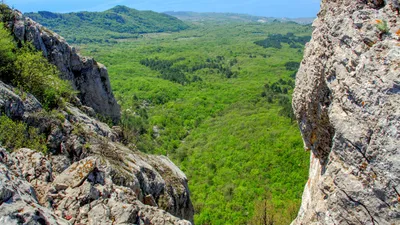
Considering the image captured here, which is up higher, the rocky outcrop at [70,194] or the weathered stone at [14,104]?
the weathered stone at [14,104]

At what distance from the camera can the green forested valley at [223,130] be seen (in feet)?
144

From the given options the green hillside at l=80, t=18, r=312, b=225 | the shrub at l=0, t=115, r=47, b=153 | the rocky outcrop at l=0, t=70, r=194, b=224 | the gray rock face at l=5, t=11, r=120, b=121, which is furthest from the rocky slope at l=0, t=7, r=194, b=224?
the green hillside at l=80, t=18, r=312, b=225

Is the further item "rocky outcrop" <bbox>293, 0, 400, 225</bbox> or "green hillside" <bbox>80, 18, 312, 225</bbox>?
"green hillside" <bbox>80, 18, 312, 225</bbox>

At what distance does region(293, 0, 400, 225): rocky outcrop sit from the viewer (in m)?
8.18

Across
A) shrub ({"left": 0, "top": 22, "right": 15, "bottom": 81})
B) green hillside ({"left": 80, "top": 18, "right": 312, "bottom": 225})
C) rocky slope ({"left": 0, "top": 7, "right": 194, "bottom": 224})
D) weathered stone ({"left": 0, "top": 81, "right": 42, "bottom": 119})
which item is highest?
shrub ({"left": 0, "top": 22, "right": 15, "bottom": 81})

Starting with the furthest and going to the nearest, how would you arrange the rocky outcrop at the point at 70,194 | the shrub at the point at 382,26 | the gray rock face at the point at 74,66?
the gray rock face at the point at 74,66 → the rocky outcrop at the point at 70,194 → the shrub at the point at 382,26

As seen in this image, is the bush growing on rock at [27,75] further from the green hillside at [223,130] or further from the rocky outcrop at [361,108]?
the rocky outcrop at [361,108]

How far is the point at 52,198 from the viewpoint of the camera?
1102 centimetres

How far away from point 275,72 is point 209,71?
28.9m

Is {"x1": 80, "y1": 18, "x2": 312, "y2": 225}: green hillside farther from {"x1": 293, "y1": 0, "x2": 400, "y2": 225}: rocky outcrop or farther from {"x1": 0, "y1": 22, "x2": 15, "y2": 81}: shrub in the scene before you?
{"x1": 293, "y1": 0, "x2": 400, "y2": 225}: rocky outcrop

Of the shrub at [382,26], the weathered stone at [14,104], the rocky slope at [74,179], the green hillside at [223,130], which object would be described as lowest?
the green hillside at [223,130]

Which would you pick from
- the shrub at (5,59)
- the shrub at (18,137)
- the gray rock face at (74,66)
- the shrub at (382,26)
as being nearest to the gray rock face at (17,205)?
the shrub at (18,137)

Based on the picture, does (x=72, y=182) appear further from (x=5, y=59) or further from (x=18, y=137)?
(x=5, y=59)

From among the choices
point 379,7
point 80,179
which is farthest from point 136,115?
point 379,7
